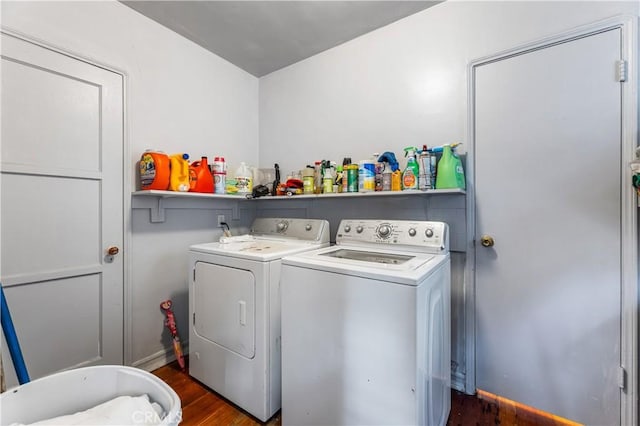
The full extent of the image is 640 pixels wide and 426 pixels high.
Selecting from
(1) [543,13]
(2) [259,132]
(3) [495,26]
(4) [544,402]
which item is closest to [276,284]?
(4) [544,402]

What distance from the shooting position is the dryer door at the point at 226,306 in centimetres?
159

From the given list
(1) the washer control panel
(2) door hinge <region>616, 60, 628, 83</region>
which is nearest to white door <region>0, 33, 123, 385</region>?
(1) the washer control panel

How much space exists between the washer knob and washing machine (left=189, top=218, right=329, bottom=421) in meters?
0.48

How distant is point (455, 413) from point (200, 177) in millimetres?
2375

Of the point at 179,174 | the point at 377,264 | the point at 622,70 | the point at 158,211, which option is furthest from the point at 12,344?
the point at 622,70

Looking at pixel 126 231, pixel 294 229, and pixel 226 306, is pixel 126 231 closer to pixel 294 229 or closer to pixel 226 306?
pixel 226 306

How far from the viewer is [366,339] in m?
1.19

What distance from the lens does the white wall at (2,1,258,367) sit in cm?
170

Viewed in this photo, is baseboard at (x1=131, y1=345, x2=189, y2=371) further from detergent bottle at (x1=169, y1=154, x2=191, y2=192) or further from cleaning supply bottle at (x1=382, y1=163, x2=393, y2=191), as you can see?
cleaning supply bottle at (x1=382, y1=163, x2=393, y2=191)

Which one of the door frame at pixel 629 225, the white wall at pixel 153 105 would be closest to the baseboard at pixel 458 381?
the door frame at pixel 629 225

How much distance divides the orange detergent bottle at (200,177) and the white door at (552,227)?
2.00 meters

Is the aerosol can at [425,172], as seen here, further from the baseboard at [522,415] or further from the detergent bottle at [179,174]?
the detergent bottle at [179,174]

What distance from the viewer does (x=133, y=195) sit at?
196cm

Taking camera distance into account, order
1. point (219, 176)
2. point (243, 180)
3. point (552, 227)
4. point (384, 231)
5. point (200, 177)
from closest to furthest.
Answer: point (552, 227) → point (384, 231) → point (200, 177) → point (219, 176) → point (243, 180)
